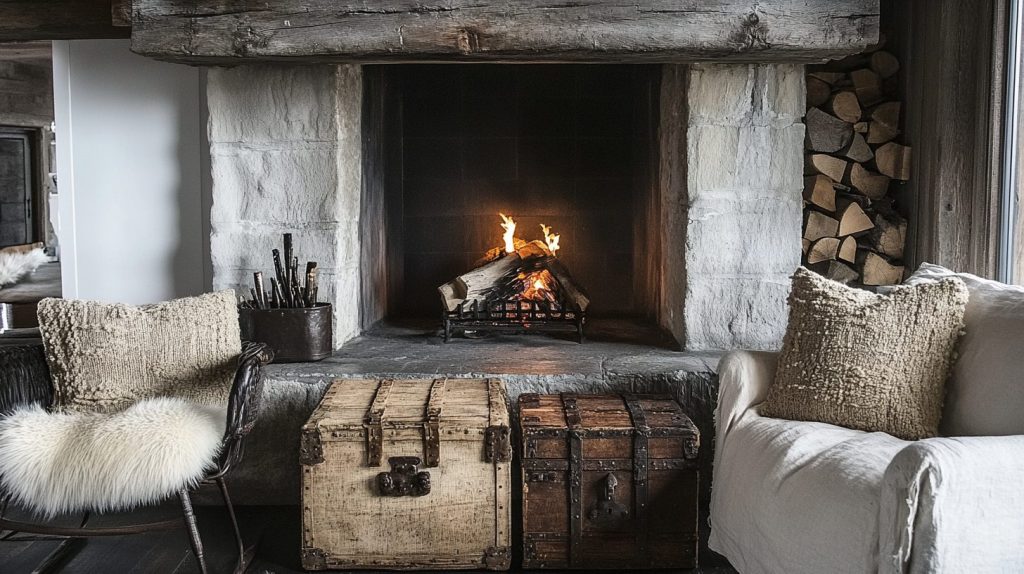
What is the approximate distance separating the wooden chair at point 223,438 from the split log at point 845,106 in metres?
2.22

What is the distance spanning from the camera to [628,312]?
156 inches

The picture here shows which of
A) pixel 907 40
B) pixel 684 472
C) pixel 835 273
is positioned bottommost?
pixel 684 472

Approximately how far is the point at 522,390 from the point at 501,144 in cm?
135

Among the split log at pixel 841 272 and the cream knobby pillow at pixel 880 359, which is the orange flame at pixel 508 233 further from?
the cream knobby pillow at pixel 880 359

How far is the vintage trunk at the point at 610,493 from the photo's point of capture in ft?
8.21

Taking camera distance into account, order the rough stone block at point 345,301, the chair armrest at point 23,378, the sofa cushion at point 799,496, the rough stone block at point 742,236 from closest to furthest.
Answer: the sofa cushion at point 799,496 < the chair armrest at point 23,378 < the rough stone block at point 742,236 < the rough stone block at point 345,301

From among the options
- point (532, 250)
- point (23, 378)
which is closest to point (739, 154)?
point (532, 250)

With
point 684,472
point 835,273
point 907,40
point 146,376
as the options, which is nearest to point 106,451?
point 146,376

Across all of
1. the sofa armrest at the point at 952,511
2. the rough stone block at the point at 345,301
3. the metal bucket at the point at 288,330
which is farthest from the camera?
the rough stone block at the point at 345,301

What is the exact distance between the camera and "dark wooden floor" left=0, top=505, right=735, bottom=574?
8.43 ft

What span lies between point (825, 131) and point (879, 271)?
21.8 inches

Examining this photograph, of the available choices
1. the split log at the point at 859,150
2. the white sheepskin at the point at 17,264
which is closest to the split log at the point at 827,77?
the split log at the point at 859,150

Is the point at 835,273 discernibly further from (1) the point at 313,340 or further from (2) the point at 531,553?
(1) the point at 313,340

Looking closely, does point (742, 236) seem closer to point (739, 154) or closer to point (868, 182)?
point (739, 154)
